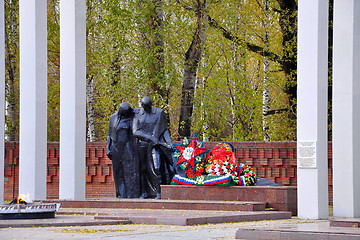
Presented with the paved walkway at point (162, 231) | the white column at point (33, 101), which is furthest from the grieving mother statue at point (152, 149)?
the paved walkway at point (162, 231)

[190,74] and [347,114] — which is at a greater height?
[190,74]

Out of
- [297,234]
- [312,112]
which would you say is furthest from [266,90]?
[297,234]

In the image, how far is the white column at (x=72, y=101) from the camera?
17.3m

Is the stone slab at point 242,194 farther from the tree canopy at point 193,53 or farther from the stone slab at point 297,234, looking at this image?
the tree canopy at point 193,53

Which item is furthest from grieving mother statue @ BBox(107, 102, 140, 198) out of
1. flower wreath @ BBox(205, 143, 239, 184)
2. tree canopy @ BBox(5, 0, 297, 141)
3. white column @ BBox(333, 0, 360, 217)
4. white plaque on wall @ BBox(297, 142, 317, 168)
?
tree canopy @ BBox(5, 0, 297, 141)

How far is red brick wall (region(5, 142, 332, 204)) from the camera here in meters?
20.2

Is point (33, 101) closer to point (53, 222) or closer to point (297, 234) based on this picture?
point (53, 222)

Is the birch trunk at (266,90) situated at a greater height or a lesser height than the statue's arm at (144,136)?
greater

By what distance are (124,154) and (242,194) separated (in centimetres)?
350

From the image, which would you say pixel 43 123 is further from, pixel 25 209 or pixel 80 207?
pixel 25 209

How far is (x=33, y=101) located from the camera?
1727cm

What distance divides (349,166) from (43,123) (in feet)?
23.4

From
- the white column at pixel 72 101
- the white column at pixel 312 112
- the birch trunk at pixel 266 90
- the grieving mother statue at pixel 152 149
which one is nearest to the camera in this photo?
the white column at pixel 312 112

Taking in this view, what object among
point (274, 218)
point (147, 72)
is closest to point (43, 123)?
point (274, 218)
